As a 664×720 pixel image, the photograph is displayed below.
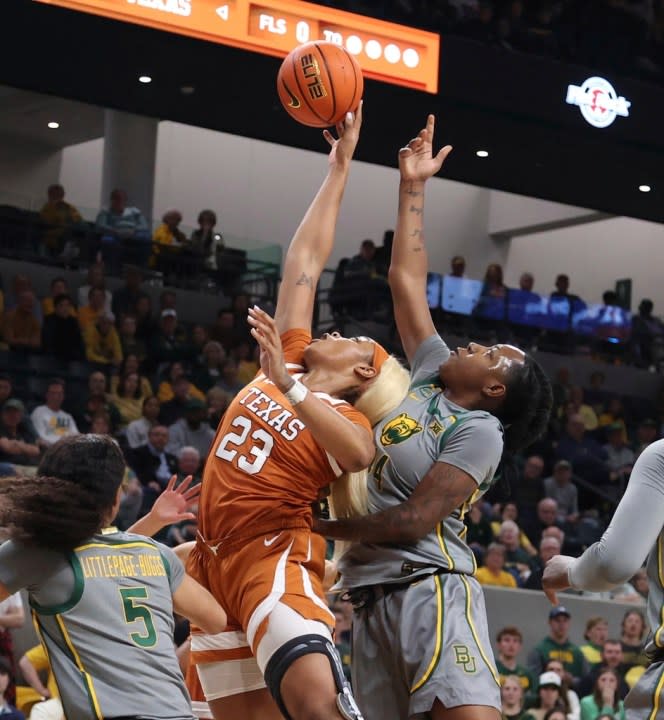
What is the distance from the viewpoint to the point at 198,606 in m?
3.46

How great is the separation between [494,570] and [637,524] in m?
7.69

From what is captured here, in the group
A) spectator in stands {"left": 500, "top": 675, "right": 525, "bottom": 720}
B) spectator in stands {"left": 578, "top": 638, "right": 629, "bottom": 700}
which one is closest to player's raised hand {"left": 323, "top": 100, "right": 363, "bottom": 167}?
spectator in stands {"left": 500, "top": 675, "right": 525, "bottom": 720}

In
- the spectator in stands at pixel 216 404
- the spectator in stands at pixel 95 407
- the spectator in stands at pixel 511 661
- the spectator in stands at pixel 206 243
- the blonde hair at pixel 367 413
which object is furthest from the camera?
the spectator in stands at pixel 206 243

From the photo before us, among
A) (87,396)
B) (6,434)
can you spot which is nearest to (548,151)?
(87,396)

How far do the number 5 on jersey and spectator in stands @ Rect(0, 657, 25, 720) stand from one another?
10.9ft

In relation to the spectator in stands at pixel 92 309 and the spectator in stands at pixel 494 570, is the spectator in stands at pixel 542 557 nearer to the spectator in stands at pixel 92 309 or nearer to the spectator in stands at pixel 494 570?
the spectator in stands at pixel 494 570

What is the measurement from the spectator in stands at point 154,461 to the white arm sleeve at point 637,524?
7254mm

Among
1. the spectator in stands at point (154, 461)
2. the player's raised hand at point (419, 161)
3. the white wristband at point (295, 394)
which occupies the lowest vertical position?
the spectator in stands at point (154, 461)

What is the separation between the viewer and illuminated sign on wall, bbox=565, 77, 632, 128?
41.9 feet

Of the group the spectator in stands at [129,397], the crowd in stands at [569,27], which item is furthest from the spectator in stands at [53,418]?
the crowd in stands at [569,27]

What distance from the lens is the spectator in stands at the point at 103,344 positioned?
12.2 m

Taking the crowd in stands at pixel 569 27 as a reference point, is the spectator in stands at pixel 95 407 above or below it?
below

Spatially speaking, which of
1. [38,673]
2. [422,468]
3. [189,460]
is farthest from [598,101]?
[422,468]

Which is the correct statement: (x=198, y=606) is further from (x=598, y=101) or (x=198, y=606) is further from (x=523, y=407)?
(x=598, y=101)
